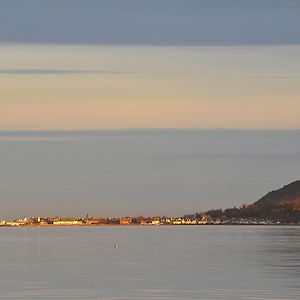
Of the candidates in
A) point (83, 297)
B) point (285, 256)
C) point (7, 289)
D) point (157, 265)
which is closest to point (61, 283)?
point (7, 289)

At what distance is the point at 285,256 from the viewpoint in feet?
363

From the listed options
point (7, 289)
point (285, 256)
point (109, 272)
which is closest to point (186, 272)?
point (109, 272)

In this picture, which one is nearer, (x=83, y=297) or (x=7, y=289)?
(x=83, y=297)

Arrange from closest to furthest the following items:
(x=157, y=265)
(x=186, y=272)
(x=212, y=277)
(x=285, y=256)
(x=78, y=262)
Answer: (x=212, y=277)
(x=186, y=272)
(x=157, y=265)
(x=78, y=262)
(x=285, y=256)

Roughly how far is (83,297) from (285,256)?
49.0 meters

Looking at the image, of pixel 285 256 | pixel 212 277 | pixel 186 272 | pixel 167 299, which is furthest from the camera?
pixel 285 256

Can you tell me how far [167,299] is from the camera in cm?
6338

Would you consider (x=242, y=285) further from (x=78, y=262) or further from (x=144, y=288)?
(x=78, y=262)

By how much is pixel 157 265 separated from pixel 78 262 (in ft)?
30.8

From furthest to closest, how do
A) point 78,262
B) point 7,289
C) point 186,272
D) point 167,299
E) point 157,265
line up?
point 78,262
point 157,265
point 186,272
point 7,289
point 167,299

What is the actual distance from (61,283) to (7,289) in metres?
5.30

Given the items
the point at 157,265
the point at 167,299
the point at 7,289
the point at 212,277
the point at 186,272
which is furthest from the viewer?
the point at 157,265

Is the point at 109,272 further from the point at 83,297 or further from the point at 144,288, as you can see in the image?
the point at 83,297

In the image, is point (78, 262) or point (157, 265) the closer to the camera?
point (157, 265)
